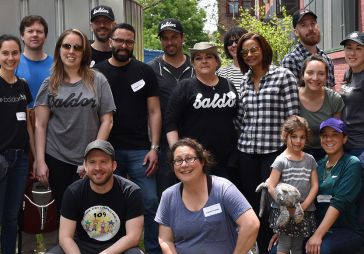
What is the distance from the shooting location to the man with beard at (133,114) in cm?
523

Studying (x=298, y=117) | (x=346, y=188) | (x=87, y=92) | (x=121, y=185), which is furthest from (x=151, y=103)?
(x=346, y=188)

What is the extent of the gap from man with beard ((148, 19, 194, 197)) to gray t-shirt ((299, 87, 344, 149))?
1292 millimetres

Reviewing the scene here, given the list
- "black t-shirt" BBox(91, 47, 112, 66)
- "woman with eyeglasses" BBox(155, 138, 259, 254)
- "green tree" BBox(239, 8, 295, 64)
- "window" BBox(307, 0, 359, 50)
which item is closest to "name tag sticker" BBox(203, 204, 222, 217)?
"woman with eyeglasses" BBox(155, 138, 259, 254)

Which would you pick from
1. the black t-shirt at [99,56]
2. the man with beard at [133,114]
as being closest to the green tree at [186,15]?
the black t-shirt at [99,56]

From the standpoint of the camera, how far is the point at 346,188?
15.0 feet

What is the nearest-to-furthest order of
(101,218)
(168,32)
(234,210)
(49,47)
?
(234,210) → (101,218) → (168,32) → (49,47)

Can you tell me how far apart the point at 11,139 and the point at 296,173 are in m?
2.44

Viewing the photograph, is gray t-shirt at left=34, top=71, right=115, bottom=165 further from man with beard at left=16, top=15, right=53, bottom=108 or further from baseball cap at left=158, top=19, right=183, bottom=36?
baseball cap at left=158, top=19, right=183, bottom=36

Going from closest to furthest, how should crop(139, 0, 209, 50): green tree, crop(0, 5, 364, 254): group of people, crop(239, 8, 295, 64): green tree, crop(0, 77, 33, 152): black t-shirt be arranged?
crop(0, 5, 364, 254): group of people → crop(0, 77, 33, 152): black t-shirt → crop(239, 8, 295, 64): green tree → crop(139, 0, 209, 50): green tree

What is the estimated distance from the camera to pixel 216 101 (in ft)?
16.4

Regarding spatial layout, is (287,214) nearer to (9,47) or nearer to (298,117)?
(298,117)

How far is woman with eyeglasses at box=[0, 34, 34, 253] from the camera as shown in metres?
4.84

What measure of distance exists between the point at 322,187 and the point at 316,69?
3.31ft

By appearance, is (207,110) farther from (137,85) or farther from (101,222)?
(101,222)
